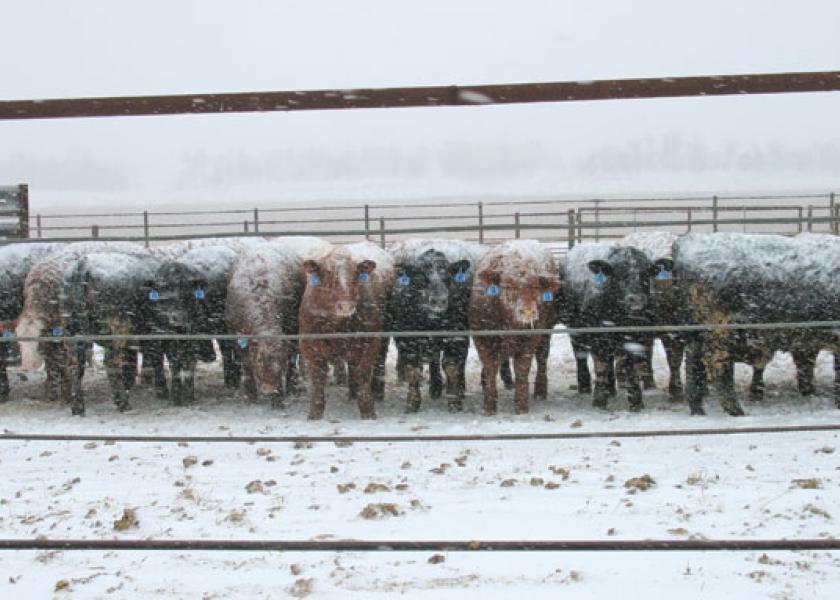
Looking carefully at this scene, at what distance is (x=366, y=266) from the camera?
792 centimetres

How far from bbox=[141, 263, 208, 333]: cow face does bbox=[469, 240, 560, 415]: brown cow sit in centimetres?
283

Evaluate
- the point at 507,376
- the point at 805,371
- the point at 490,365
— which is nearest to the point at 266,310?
the point at 490,365

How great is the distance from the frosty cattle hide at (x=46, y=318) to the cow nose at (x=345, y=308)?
9.41 feet

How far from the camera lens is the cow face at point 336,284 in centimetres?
782

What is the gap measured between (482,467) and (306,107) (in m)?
4.68

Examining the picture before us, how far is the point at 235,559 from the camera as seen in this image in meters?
4.50

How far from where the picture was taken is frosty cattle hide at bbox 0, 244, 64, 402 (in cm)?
921

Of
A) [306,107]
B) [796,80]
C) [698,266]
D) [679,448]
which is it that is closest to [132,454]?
[679,448]

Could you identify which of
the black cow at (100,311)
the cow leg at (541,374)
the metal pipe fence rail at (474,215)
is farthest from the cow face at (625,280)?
the black cow at (100,311)

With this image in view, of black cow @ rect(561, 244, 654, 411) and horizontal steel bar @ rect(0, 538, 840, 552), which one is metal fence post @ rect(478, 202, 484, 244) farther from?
→ horizontal steel bar @ rect(0, 538, 840, 552)

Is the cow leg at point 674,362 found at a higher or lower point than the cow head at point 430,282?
lower

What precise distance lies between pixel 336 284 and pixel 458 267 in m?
1.21

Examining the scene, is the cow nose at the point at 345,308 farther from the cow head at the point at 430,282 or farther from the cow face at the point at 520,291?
the cow face at the point at 520,291

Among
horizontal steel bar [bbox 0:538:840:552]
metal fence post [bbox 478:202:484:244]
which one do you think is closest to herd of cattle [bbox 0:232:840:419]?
metal fence post [bbox 478:202:484:244]
